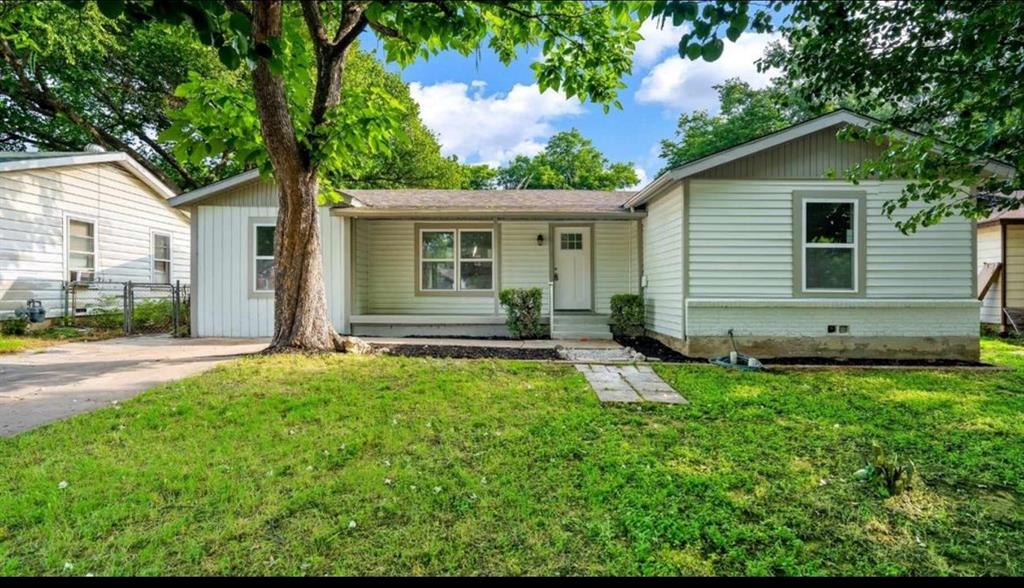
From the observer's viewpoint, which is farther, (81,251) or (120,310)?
(120,310)

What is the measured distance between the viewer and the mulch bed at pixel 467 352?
24.0 feet

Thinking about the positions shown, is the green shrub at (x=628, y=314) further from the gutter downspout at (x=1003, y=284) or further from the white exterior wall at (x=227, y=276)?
the gutter downspout at (x=1003, y=284)

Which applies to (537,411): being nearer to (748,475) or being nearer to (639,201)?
(748,475)

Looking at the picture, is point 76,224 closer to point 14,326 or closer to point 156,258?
point 156,258

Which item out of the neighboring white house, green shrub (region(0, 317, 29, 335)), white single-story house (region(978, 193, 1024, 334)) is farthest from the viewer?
white single-story house (region(978, 193, 1024, 334))

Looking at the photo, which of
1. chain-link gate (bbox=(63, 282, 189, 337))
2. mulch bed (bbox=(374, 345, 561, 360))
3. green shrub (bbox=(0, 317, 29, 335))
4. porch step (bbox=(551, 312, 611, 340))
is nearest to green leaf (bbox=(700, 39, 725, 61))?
mulch bed (bbox=(374, 345, 561, 360))

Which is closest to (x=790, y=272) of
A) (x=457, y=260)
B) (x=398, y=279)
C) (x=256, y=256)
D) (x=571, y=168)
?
→ (x=457, y=260)

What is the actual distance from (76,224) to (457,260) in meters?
8.87

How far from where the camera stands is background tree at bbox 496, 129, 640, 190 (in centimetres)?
3306

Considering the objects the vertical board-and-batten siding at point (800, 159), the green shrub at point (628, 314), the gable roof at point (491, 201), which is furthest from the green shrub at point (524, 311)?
the vertical board-and-batten siding at point (800, 159)

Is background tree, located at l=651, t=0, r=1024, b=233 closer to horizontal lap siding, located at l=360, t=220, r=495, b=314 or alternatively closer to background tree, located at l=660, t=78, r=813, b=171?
horizontal lap siding, located at l=360, t=220, r=495, b=314

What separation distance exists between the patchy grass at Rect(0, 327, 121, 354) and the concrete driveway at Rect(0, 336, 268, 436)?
15.1 inches

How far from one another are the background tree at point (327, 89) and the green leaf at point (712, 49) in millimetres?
2176

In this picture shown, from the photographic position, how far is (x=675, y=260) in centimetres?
794
